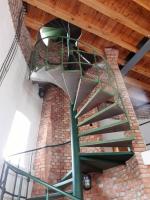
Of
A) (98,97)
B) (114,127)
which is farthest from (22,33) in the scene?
(114,127)

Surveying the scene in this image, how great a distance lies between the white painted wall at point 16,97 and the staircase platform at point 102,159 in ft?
4.35

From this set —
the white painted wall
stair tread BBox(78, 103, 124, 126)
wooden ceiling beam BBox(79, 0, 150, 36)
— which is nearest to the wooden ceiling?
wooden ceiling beam BBox(79, 0, 150, 36)

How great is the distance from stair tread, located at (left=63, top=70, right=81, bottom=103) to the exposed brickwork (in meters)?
1.55

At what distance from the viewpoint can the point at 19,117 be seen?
4176 mm

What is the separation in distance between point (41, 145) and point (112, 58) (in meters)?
2.71

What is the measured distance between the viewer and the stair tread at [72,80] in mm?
3689

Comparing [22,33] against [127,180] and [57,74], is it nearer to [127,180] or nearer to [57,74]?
[57,74]

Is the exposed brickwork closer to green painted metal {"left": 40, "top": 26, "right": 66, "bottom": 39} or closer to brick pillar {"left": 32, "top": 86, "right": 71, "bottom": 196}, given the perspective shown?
green painted metal {"left": 40, "top": 26, "right": 66, "bottom": 39}

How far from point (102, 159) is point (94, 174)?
0.62 meters

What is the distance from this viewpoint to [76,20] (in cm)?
457

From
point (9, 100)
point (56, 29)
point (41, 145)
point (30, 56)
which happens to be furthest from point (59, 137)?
point (56, 29)

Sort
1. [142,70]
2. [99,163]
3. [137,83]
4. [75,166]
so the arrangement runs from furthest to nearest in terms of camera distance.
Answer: [137,83] < [142,70] < [99,163] < [75,166]

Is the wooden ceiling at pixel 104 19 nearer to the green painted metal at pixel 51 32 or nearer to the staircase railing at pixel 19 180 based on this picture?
the green painted metal at pixel 51 32

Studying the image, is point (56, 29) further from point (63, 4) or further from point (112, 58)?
point (112, 58)
